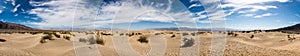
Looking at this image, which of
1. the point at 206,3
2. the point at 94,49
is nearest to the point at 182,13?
the point at 206,3

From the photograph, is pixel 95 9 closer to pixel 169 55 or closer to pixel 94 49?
pixel 94 49

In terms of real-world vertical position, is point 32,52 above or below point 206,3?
below

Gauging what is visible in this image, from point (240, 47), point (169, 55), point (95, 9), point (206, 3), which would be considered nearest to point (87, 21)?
point (95, 9)

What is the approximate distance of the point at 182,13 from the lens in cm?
1309

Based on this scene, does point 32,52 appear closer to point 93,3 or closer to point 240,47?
point 93,3

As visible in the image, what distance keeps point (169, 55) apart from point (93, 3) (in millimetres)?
3300

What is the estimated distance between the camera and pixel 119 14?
48.7 feet

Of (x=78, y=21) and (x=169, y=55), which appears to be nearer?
(x=169, y=55)

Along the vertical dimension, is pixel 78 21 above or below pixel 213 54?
above

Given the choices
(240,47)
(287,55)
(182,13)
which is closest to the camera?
(182,13)

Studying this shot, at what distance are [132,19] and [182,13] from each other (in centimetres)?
293

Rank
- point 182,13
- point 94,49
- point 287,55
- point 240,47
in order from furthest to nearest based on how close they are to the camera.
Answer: point 240,47
point 94,49
point 287,55
point 182,13

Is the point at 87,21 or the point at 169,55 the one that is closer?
the point at 169,55

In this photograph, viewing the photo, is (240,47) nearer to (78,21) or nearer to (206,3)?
Result: (206,3)
